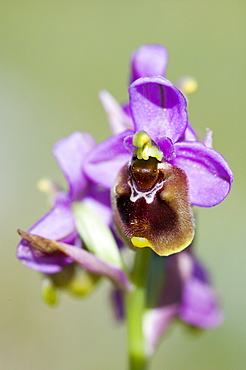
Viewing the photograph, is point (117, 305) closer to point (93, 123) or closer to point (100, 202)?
point (100, 202)

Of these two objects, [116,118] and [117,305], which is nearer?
[116,118]

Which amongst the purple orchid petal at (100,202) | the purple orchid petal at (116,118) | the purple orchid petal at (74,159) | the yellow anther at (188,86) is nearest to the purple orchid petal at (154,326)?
the purple orchid petal at (100,202)

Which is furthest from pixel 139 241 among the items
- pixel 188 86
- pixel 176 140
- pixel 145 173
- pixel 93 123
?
pixel 93 123

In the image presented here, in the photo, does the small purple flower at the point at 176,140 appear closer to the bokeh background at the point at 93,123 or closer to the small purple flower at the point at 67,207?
the small purple flower at the point at 67,207

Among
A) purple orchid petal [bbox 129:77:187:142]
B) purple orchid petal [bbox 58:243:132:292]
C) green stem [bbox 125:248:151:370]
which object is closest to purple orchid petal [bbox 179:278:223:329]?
green stem [bbox 125:248:151:370]

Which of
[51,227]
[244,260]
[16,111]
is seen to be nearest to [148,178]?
[51,227]

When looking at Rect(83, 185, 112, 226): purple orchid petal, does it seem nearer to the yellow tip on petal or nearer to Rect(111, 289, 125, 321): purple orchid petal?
the yellow tip on petal

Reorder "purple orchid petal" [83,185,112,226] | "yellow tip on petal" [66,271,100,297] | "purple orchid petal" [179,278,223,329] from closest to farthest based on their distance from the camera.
Result: "purple orchid petal" [83,185,112,226] < "yellow tip on petal" [66,271,100,297] < "purple orchid petal" [179,278,223,329]
